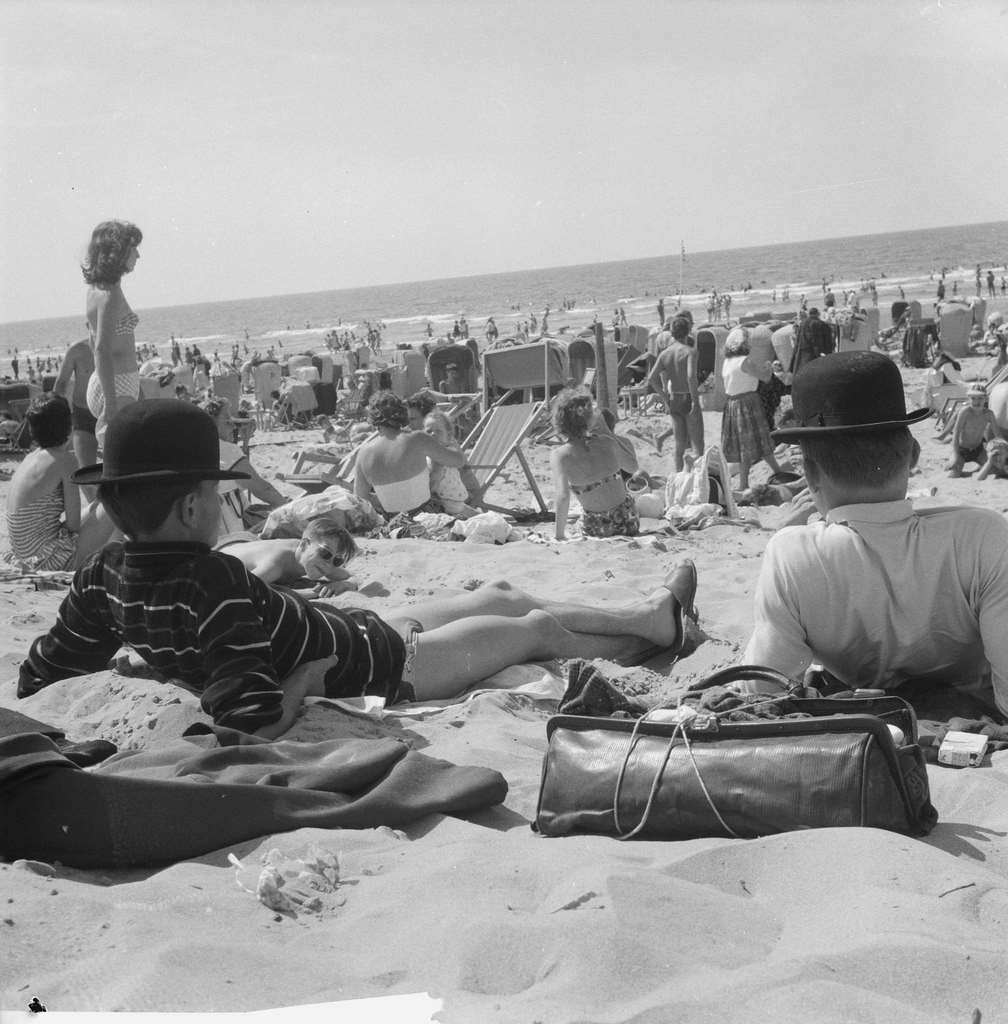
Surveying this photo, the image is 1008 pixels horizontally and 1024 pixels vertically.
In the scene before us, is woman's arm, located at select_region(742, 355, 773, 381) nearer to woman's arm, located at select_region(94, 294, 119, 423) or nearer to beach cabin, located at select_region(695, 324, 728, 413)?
woman's arm, located at select_region(94, 294, 119, 423)

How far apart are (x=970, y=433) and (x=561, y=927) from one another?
781 cm

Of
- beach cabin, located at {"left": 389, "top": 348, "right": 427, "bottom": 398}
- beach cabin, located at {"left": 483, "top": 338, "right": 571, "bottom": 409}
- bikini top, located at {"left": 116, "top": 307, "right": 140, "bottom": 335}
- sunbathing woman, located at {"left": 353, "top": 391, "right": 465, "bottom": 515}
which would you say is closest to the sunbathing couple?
bikini top, located at {"left": 116, "top": 307, "right": 140, "bottom": 335}

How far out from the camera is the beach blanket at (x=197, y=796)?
7.41 ft

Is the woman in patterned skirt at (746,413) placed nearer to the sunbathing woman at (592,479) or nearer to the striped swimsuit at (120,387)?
the sunbathing woman at (592,479)

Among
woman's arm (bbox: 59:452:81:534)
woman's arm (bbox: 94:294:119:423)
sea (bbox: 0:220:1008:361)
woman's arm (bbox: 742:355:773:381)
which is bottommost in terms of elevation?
woman's arm (bbox: 59:452:81:534)

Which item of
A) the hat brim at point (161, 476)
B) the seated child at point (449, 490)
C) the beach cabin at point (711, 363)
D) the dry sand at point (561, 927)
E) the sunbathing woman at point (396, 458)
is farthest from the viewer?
the beach cabin at point (711, 363)

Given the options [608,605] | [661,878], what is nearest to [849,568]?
[661,878]

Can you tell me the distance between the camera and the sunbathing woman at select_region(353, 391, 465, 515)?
24.5ft

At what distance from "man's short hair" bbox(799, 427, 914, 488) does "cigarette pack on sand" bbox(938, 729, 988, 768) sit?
0.55 meters

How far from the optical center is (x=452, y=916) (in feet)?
6.14

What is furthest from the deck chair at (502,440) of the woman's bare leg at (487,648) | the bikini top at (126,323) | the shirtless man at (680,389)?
the woman's bare leg at (487,648)

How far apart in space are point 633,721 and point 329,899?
66 centimetres

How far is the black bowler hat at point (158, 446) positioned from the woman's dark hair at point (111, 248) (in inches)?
113

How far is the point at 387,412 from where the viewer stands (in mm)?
7492
